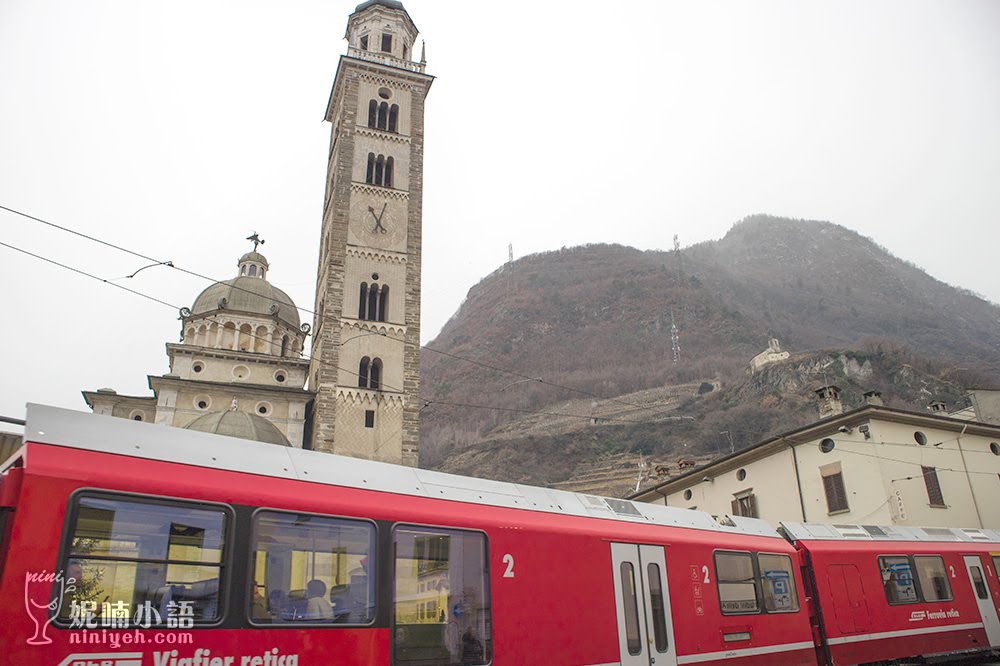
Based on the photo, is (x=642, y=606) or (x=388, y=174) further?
(x=388, y=174)

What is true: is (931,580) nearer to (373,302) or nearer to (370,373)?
(370,373)

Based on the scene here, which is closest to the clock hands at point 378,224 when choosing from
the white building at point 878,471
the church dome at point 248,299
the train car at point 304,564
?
the church dome at point 248,299

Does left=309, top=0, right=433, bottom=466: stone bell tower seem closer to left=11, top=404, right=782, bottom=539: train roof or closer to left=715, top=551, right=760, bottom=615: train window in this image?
left=715, top=551, right=760, bottom=615: train window

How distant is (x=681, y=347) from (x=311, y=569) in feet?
393

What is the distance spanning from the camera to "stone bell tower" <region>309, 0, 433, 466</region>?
31.2 m

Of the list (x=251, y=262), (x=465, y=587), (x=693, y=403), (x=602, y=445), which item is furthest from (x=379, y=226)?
(x=693, y=403)

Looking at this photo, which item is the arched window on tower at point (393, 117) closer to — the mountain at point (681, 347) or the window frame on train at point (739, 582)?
the window frame on train at point (739, 582)

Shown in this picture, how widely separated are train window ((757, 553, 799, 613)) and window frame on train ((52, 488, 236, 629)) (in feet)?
28.3

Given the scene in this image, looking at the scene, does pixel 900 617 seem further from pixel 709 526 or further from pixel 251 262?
pixel 251 262

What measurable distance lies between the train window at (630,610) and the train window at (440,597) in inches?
95.1

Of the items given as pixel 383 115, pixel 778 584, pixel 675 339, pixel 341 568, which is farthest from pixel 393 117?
pixel 675 339

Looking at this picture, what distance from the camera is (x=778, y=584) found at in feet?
38.5

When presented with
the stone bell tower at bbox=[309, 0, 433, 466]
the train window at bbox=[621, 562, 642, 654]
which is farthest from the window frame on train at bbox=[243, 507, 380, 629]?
the stone bell tower at bbox=[309, 0, 433, 466]

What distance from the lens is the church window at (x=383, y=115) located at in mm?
37406
